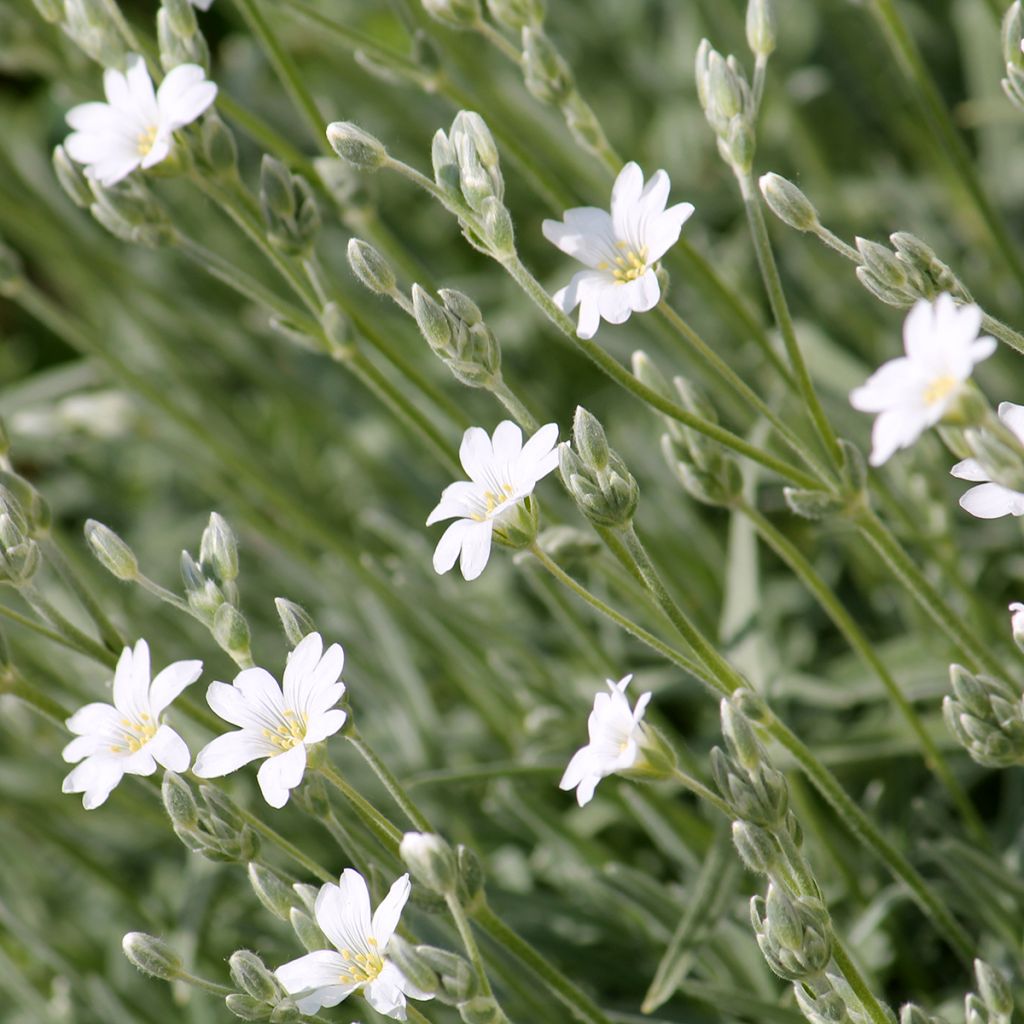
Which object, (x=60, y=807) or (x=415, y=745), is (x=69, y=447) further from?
(x=415, y=745)

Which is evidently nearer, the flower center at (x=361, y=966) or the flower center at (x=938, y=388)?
the flower center at (x=938, y=388)

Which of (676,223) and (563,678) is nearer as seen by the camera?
(676,223)

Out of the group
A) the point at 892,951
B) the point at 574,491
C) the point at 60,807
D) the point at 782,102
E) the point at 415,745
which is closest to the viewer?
the point at 574,491

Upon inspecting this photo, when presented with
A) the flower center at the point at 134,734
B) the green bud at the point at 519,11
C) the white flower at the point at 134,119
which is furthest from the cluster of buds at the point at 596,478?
the green bud at the point at 519,11

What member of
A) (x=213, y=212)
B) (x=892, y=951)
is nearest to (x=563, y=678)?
(x=892, y=951)

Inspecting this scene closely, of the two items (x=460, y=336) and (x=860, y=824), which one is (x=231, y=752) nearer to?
(x=460, y=336)

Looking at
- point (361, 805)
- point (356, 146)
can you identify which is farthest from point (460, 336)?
point (361, 805)

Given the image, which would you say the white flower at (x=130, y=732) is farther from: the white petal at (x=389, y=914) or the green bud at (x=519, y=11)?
the green bud at (x=519, y=11)

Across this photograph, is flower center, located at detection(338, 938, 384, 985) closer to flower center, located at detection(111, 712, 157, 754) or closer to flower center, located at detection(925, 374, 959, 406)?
flower center, located at detection(111, 712, 157, 754)
